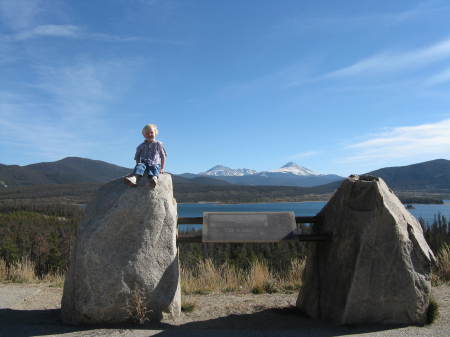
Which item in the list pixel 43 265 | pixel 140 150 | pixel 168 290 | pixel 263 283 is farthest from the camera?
pixel 43 265

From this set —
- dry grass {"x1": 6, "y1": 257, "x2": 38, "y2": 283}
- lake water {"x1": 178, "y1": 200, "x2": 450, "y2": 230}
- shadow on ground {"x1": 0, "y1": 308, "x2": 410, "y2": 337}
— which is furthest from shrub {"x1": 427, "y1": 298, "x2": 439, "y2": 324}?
lake water {"x1": 178, "y1": 200, "x2": 450, "y2": 230}

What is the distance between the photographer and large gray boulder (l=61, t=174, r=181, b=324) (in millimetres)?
5539

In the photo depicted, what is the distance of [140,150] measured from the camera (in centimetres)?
645

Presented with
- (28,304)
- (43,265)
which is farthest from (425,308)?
(43,265)

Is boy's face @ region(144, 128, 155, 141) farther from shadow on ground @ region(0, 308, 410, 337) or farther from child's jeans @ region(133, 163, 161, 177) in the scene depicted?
shadow on ground @ region(0, 308, 410, 337)

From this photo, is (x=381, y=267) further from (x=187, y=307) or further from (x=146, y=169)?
(x=146, y=169)

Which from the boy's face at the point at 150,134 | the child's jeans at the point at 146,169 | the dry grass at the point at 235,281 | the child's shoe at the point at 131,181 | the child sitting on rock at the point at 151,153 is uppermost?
the boy's face at the point at 150,134

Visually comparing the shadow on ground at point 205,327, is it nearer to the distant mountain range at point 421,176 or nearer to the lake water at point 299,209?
the lake water at point 299,209

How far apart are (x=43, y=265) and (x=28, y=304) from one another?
5.51m

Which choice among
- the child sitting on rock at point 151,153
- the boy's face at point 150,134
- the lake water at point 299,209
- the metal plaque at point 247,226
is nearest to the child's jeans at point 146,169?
the child sitting on rock at point 151,153

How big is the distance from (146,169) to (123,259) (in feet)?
4.42

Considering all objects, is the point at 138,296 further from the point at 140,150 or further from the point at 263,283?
the point at 263,283

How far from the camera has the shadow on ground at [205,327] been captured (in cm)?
535

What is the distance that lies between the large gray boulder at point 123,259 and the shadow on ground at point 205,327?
0.80 ft
